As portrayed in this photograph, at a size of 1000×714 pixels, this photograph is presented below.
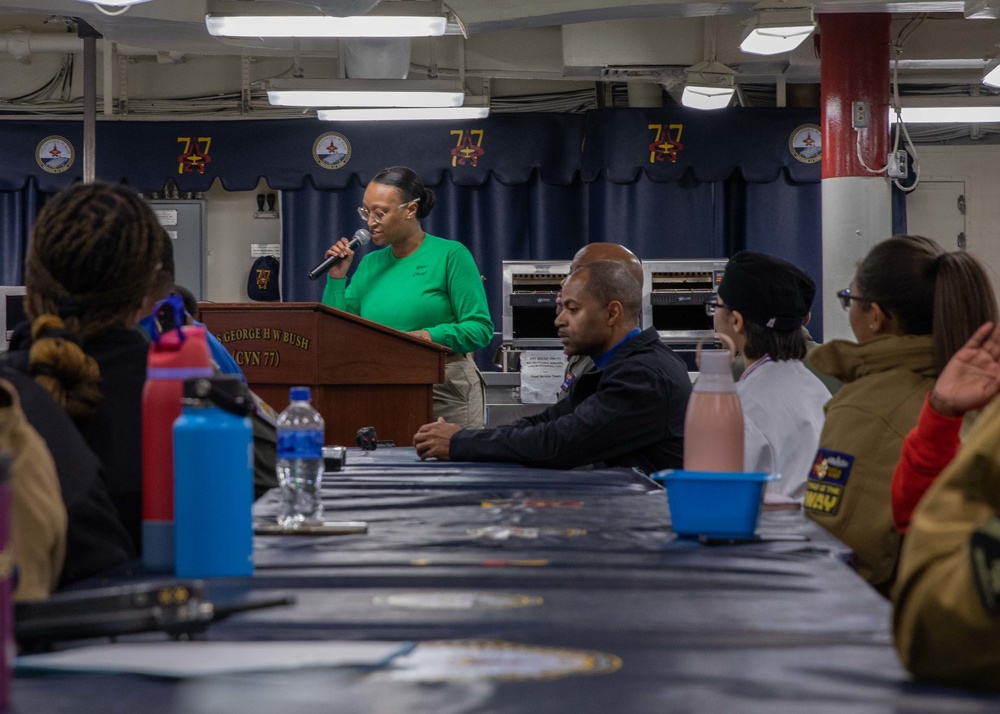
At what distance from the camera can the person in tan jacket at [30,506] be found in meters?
0.99

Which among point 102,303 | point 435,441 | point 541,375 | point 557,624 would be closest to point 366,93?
point 541,375

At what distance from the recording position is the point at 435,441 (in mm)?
2668

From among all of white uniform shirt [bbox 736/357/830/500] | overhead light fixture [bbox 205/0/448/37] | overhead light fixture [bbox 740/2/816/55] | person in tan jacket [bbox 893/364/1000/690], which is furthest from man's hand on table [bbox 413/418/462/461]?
overhead light fixture [bbox 740/2/816/55]

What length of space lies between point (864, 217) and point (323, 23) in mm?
3037

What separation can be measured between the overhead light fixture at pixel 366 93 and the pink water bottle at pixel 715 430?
514 centimetres

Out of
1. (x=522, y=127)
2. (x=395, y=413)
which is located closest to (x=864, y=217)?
(x=522, y=127)

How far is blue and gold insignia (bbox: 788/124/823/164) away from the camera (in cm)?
773

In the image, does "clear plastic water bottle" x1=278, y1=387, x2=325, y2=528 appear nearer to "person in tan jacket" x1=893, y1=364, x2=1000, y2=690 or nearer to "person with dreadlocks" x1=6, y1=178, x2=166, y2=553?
"person with dreadlocks" x1=6, y1=178, x2=166, y2=553

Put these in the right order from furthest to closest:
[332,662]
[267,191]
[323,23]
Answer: [267,191] → [323,23] → [332,662]

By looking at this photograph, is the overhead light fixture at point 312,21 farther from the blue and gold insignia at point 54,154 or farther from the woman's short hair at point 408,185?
the blue and gold insignia at point 54,154

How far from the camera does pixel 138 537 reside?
4.49ft

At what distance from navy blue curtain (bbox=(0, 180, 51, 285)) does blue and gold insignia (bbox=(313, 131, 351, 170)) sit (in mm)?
1948

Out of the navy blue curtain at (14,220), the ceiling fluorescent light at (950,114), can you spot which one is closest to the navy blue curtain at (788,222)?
the ceiling fluorescent light at (950,114)

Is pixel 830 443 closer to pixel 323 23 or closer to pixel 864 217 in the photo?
pixel 323 23
